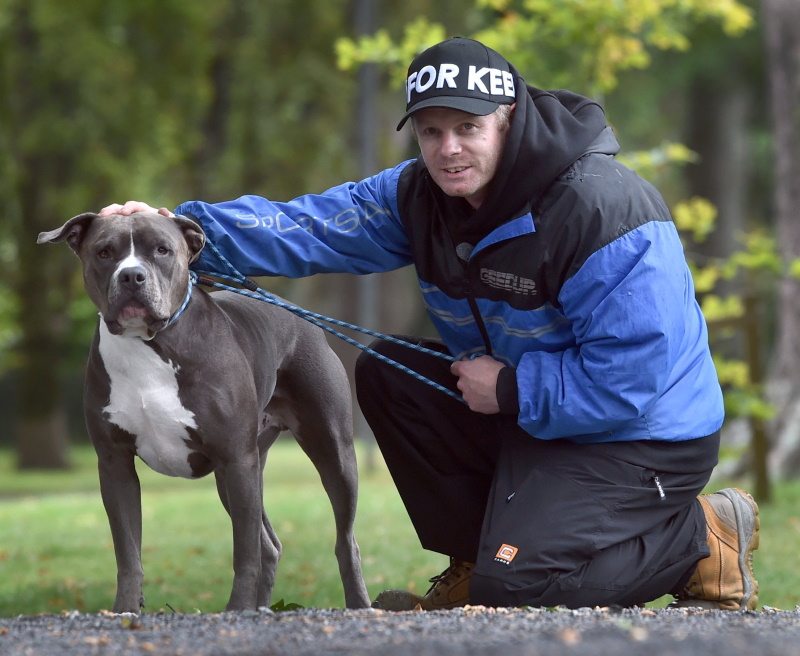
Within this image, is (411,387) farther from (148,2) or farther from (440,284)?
(148,2)

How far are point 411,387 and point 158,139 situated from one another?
40.3ft

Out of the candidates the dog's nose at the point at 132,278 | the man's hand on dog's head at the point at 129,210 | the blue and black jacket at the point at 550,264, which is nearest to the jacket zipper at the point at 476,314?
the blue and black jacket at the point at 550,264

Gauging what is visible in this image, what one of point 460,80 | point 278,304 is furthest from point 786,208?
point 278,304

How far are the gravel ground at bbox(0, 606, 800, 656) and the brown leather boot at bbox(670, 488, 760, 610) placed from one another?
0.86 m

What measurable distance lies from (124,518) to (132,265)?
0.95 meters

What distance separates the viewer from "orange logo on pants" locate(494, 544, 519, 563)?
4.20 metres

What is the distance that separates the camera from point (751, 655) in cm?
269

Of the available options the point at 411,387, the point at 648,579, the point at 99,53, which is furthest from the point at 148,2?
the point at 648,579

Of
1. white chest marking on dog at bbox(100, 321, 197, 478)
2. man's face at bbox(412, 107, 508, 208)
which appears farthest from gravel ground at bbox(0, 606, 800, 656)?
man's face at bbox(412, 107, 508, 208)

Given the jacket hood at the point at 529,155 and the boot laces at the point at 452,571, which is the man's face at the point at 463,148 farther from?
the boot laces at the point at 452,571

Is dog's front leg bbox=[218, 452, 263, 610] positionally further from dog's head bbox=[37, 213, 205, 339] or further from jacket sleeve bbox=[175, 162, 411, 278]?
jacket sleeve bbox=[175, 162, 411, 278]

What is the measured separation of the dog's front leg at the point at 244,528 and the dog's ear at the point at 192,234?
789 mm

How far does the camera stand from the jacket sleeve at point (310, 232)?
4539 millimetres

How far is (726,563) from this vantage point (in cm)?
459
